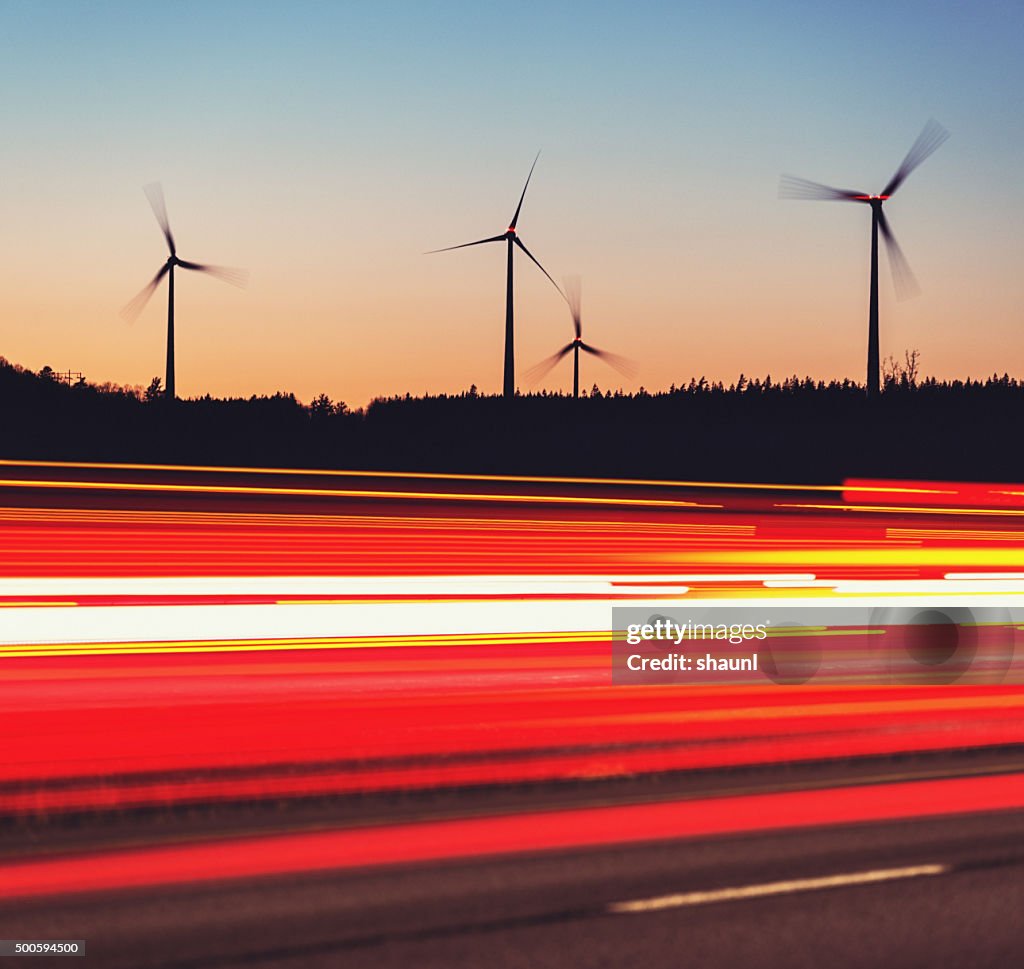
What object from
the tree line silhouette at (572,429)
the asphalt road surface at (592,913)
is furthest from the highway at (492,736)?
the tree line silhouette at (572,429)

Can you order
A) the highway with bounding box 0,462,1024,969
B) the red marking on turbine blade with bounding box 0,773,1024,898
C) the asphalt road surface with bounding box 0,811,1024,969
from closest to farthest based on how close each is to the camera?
the asphalt road surface with bounding box 0,811,1024,969 < the highway with bounding box 0,462,1024,969 < the red marking on turbine blade with bounding box 0,773,1024,898

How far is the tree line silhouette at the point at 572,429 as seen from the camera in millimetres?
66438

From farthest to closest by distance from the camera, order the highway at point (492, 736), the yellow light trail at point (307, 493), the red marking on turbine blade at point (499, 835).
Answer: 1. the yellow light trail at point (307, 493)
2. the red marking on turbine blade at point (499, 835)
3. the highway at point (492, 736)

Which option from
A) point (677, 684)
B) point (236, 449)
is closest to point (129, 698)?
point (677, 684)

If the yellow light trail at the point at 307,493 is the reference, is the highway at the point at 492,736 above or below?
below

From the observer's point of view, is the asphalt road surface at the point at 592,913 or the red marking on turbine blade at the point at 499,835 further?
the red marking on turbine blade at the point at 499,835

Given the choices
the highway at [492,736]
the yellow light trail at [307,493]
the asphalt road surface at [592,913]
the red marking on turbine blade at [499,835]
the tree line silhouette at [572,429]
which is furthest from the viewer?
the tree line silhouette at [572,429]

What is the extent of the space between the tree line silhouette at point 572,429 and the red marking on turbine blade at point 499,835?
→ 41.2 metres

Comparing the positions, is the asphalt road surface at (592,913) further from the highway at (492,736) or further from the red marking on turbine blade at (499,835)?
the red marking on turbine blade at (499,835)

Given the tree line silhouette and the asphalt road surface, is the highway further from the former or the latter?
the tree line silhouette

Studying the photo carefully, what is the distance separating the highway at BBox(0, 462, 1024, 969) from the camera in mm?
5367

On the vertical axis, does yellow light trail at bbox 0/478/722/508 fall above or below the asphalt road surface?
above

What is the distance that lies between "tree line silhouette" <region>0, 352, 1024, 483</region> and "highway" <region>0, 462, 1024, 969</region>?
35.1 meters

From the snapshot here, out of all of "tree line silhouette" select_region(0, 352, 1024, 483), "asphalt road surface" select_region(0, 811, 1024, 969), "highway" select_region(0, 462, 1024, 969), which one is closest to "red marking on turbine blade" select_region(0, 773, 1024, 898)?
"highway" select_region(0, 462, 1024, 969)
